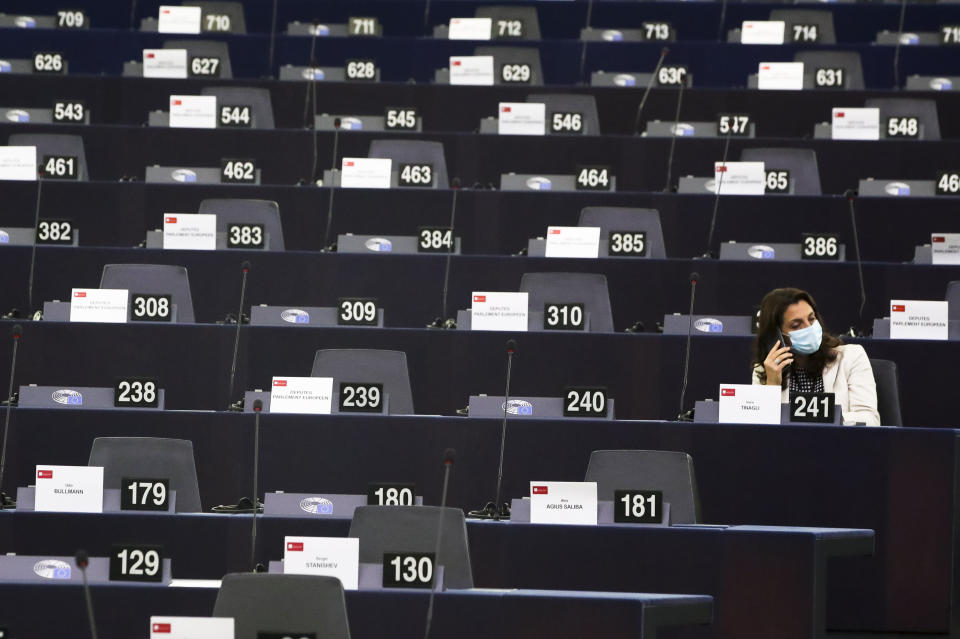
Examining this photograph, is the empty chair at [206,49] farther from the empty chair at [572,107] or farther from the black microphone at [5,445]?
the black microphone at [5,445]

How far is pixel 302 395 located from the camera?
511cm

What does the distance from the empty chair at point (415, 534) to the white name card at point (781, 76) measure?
4371mm

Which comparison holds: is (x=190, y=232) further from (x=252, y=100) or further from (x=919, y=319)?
(x=919, y=319)

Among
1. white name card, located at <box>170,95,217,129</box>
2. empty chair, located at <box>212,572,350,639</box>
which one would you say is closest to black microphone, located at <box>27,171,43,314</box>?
white name card, located at <box>170,95,217,129</box>

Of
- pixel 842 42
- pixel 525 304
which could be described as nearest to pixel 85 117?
pixel 525 304

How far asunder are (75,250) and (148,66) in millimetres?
1901

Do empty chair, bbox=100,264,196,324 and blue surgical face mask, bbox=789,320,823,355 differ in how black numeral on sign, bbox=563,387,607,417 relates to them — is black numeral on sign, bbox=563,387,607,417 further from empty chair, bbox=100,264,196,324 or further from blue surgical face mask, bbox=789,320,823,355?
empty chair, bbox=100,264,196,324

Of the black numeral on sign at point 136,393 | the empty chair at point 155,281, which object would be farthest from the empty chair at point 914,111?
the black numeral on sign at point 136,393

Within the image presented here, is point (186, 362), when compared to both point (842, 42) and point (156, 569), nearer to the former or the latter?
point (156, 569)

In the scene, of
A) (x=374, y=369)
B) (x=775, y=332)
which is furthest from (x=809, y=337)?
(x=374, y=369)

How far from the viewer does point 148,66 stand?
8.02 m

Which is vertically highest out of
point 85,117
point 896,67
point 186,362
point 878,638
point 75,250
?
point 896,67

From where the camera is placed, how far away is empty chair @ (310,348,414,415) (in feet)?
17.4

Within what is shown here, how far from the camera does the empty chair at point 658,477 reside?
14.4ft
